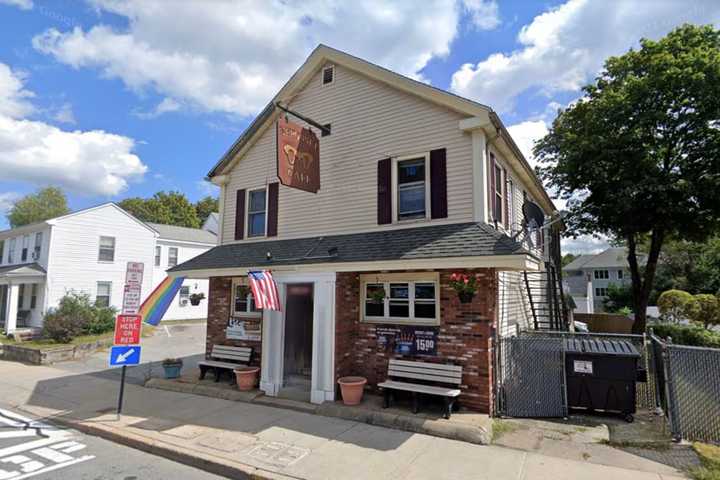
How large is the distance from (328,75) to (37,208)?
55.4 metres

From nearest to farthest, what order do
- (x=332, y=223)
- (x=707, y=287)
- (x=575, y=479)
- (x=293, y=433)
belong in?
(x=575, y=479) → (x=293, y=433) → (x=332, y=223) → (x=707, y=287)

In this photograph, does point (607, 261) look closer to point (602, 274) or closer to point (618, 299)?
point (602, 274)

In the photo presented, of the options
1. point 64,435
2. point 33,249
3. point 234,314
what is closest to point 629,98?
point 234,314

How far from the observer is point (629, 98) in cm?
1517

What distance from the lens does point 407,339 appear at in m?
8.22

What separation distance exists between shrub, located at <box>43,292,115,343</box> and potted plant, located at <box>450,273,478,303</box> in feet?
56.8

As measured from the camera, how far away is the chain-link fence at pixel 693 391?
593 centimetres

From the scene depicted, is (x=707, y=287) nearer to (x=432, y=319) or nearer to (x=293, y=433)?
(x=432, y=319)

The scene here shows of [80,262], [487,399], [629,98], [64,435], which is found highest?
[629,98]

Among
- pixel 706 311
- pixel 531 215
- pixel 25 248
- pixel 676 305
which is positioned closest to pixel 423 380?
pixel 531 215

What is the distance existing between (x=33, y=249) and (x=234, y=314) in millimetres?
18581

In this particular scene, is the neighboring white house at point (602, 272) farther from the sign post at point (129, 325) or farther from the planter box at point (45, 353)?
the sign post at point (129, 325)

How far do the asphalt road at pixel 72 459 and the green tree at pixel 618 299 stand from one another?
4149 centimetres

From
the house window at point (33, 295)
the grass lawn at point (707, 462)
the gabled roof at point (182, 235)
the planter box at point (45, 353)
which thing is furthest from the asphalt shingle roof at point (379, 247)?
the gabled roof at point (182, 235)
